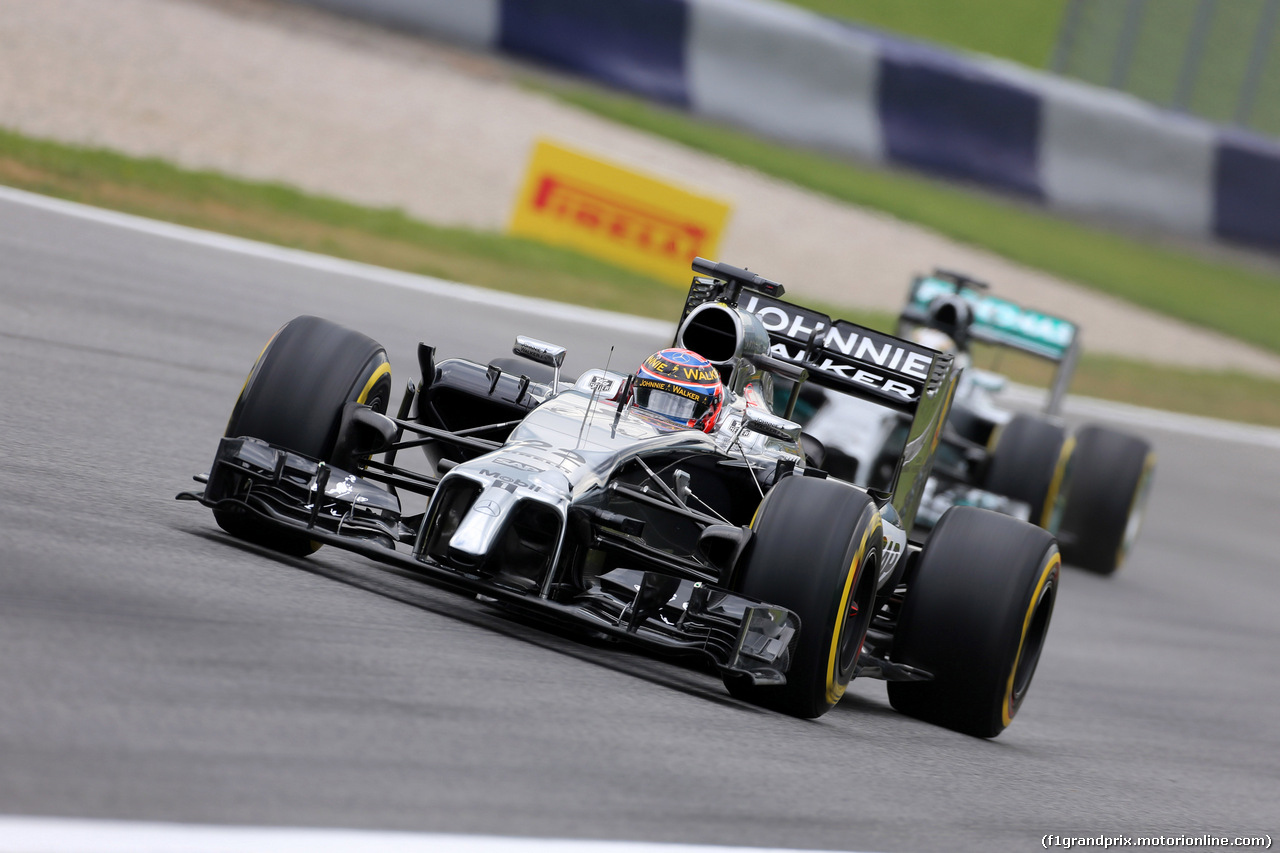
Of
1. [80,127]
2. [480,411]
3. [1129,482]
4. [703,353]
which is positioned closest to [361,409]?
[480,411]

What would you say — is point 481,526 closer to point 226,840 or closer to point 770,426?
point 770,426

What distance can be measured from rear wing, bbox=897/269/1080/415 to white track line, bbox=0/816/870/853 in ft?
32.9

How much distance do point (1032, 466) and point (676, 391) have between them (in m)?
6.51

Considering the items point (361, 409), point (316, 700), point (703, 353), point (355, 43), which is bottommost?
point (316, 700)

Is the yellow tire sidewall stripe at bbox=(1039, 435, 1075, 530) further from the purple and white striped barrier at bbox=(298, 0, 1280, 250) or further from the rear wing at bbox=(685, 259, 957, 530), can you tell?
the purple and white striped barrier at bbox=(298, 0, 1280, 250)

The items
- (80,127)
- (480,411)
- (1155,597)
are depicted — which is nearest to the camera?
(480,411)

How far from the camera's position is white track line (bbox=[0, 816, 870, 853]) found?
3.64 metres

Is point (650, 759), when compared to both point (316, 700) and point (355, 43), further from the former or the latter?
point (355, 43)

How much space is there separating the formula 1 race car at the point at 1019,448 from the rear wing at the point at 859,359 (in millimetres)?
3706

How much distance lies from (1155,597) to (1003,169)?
51.3 ft

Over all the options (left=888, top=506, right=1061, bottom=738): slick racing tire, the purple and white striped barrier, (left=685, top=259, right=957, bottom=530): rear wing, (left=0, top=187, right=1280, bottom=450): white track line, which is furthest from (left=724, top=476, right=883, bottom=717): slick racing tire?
the purple and white striped barrier

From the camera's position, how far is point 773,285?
862cm

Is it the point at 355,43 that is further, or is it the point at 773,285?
the point at 355,43

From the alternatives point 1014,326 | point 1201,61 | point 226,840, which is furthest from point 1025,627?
point 1201,61
